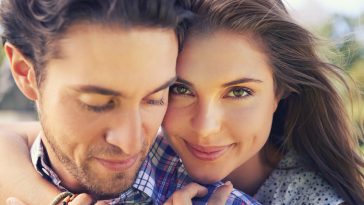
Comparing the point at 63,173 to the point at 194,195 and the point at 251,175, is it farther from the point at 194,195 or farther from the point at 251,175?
the point at 251,175

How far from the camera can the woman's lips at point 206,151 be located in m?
2.28

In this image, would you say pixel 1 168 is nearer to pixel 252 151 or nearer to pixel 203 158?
pixel 203 158

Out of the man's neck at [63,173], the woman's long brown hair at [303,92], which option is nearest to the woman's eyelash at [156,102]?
the woman's long brown hair at [303,92]

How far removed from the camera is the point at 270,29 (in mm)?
2352

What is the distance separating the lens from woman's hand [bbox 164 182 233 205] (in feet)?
6.61

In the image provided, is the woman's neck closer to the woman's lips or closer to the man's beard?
the woman's lips

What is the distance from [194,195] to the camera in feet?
6.84

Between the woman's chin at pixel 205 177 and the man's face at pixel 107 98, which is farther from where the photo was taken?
the woman's chin at pixel 205 177

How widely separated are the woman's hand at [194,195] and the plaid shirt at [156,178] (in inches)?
1.4

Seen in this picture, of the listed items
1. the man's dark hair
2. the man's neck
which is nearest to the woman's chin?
the man's neck

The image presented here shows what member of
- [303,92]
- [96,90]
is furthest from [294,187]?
[96,90]

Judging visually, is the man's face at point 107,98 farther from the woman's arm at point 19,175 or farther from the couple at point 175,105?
the woman's arm at point 19,175

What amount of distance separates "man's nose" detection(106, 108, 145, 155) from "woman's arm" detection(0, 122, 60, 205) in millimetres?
444

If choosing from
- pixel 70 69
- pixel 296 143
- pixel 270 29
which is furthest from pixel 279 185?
pixel 70 69
